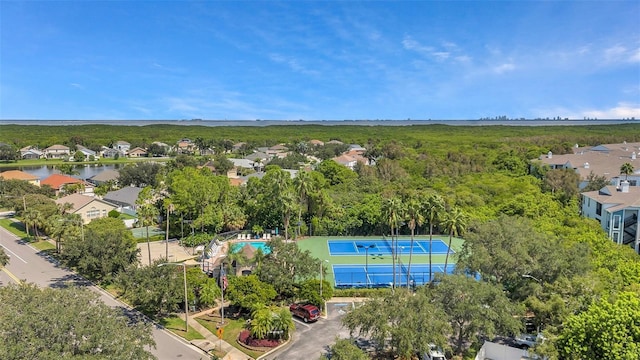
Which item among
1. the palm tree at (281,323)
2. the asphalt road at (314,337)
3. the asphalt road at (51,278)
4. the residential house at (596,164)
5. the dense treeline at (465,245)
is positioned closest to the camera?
the dense treeline at (465,245)

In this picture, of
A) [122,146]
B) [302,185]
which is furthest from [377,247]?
[122,146]

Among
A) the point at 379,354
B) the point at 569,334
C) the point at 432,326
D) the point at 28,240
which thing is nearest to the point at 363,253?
the point at 379,354

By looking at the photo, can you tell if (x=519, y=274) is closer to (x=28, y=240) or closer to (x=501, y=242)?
(x=501, y=242)

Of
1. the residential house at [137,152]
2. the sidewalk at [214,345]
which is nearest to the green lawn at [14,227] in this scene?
the sidewalk at [214,345]

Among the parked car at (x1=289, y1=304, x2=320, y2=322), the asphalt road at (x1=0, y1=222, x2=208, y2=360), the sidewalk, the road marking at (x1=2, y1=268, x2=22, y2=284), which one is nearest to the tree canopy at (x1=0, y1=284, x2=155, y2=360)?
the asphalt road at (x1=0, y1=222, x2=208, y2=360)

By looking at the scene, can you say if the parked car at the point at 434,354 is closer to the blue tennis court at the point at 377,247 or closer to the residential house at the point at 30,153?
the blue tennis court at the point at 377,247

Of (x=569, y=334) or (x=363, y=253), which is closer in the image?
(x=569, y=334)
